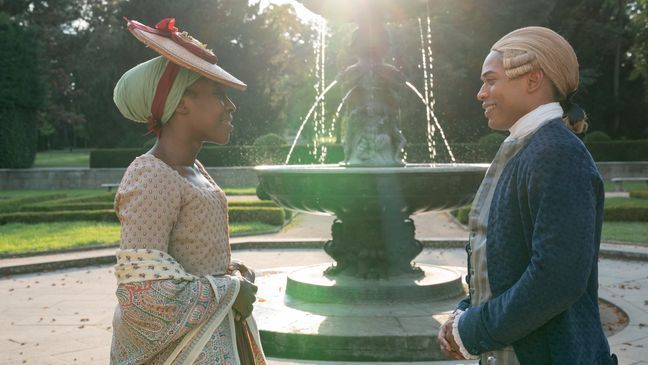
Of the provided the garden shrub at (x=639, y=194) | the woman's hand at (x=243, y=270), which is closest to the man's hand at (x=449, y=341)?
the woman's hand at (x=243, y=270)

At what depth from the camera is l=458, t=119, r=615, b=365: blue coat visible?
5.58 feet

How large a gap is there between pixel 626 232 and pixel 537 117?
12209 mm

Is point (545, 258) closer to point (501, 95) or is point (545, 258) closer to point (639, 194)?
point (501, 95)

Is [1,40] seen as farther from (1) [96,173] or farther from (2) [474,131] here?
(2) [474,131]

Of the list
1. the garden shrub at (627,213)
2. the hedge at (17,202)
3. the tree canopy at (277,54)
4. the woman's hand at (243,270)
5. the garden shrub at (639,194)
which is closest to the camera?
the woman's hand at (243,270)

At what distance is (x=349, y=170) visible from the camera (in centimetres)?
570

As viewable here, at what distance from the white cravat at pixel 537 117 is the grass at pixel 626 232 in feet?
34.8

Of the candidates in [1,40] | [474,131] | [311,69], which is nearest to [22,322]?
[1,40]

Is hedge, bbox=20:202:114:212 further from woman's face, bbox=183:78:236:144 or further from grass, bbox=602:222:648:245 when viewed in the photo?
woman's face, bbox=183:78:236:144

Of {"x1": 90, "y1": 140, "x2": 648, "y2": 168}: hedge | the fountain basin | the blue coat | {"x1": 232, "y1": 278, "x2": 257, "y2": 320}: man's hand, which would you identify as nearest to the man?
the blue coat

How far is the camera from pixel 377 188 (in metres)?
5.70

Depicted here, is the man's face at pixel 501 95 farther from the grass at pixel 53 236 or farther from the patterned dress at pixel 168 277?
the grass at pixel 53 236

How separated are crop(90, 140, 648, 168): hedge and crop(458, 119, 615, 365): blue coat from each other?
86.0ft

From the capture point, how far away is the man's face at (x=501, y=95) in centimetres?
196
